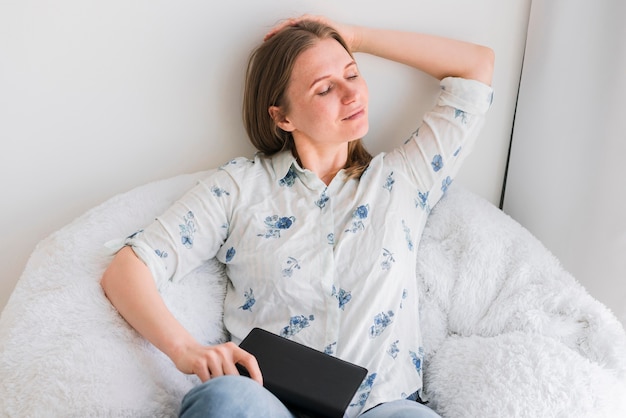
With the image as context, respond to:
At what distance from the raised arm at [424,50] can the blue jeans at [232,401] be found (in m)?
0.67

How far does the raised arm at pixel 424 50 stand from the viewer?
4.07ft

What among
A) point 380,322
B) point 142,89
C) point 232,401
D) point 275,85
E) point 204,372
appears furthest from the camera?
point 142,89

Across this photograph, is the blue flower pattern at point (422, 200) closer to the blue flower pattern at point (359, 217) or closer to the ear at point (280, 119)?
the blue flower pattern at point (359, 217)

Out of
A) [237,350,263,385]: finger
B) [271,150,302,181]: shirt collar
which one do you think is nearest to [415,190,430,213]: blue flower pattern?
[271,150,302,181]: shirt collar

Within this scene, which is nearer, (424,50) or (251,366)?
(251,366)

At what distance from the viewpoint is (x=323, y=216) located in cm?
114

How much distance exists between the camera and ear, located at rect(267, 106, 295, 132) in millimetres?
1205

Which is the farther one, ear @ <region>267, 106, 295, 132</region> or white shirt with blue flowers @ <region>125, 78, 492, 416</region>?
ear @ <region>267, 106, 295, 132</region>

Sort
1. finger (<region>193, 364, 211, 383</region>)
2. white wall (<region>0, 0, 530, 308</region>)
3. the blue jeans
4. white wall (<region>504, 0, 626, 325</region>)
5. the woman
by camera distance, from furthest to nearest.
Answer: white wall (<region>0, 0, 530, 308</region>) → white wall (<region>504, 0, 626, 325</region>) → the woman → finger (<region>193, 364, 211, 383</region>) → the blue jeans

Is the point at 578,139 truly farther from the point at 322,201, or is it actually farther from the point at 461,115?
the point at 322,201

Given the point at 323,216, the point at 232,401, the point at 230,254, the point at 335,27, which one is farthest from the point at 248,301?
the point at 335,27

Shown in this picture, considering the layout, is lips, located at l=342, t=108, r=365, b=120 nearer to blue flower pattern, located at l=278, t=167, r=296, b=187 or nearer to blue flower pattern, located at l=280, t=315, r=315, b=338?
blue flower pattern, located at l=278, t=167, r=296, b=187

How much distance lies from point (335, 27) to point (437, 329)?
605 mm

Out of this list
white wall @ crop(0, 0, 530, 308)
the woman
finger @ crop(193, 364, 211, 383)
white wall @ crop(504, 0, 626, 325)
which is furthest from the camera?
white wall @ crop(0, 0, 530, 308)
